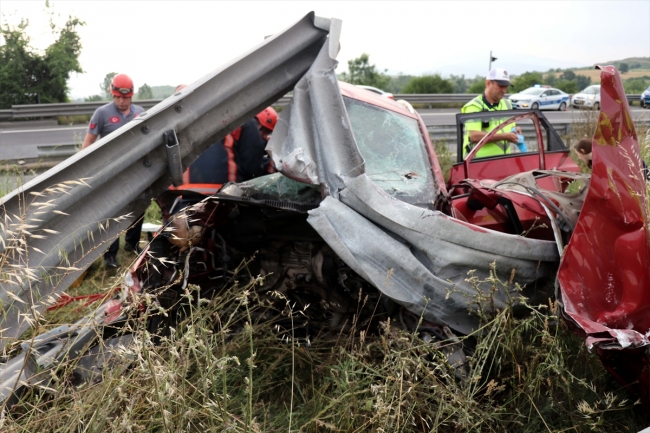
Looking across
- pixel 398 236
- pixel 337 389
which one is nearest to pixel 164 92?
pixel 398 236

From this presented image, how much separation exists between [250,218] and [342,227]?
831 mm

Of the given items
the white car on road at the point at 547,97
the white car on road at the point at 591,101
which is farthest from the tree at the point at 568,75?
the white car on road at the point at 591,101

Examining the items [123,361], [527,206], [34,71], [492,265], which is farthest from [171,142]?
[34,71]

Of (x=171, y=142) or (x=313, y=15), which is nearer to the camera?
(x=171, y=142)

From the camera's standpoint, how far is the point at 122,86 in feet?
20.2

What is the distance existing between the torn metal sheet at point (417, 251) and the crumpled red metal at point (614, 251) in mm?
295

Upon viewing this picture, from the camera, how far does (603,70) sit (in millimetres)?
2920

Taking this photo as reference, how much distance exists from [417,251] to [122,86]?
172 inches

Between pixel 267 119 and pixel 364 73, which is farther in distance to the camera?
pixel 364 73

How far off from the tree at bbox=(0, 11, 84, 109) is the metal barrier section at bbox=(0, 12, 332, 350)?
2143 centimetres

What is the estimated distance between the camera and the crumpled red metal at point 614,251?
2.66m

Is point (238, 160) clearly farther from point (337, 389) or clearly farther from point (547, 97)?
point (547, 97)

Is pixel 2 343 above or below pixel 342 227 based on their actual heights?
below

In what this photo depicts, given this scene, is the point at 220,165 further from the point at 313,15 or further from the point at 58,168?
the point at 58,168
